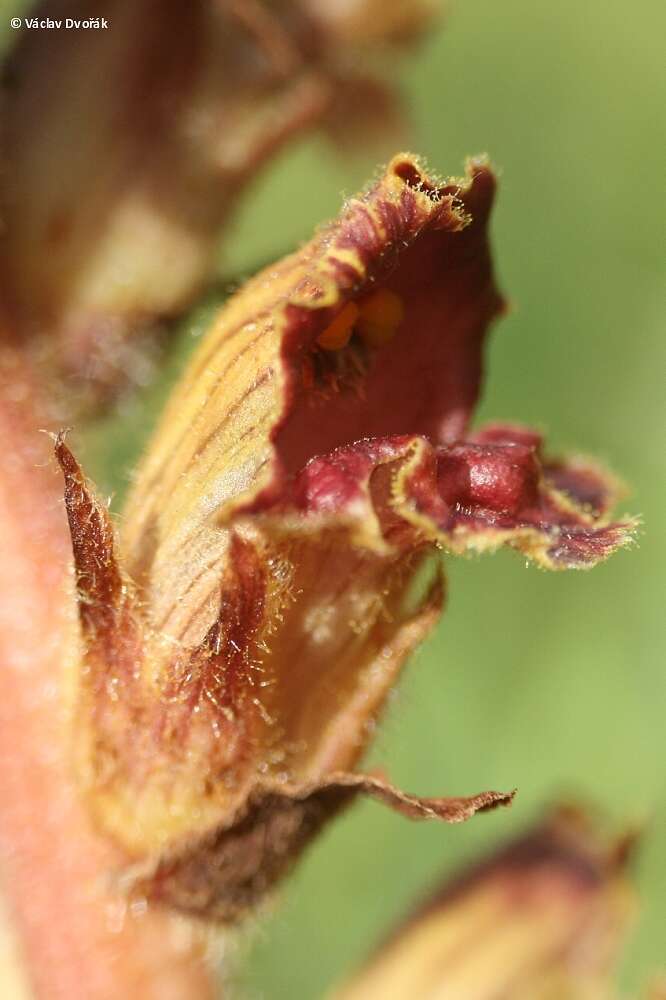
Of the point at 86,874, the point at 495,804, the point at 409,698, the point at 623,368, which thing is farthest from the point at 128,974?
the point at 623,368

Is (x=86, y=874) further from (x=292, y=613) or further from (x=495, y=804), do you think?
(x=495, y=804)

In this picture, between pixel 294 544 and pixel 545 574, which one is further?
pixel 545 574

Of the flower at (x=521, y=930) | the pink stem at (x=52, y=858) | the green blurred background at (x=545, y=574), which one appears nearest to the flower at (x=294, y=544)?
the pink stem at (x=52, y=858)

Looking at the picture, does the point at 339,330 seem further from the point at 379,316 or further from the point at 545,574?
the point at 545,574

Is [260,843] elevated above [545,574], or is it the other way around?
[545,574]

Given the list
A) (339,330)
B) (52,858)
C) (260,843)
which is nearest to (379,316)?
(339,330)

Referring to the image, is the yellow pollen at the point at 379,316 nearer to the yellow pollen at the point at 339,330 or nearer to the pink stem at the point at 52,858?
the yellow pollen at the point at 339,330

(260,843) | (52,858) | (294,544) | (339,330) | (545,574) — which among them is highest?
(545,574)

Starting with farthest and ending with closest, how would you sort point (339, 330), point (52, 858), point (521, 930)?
1. point (521, 930)
2. point (52, 858)
3. point (339, 330)
